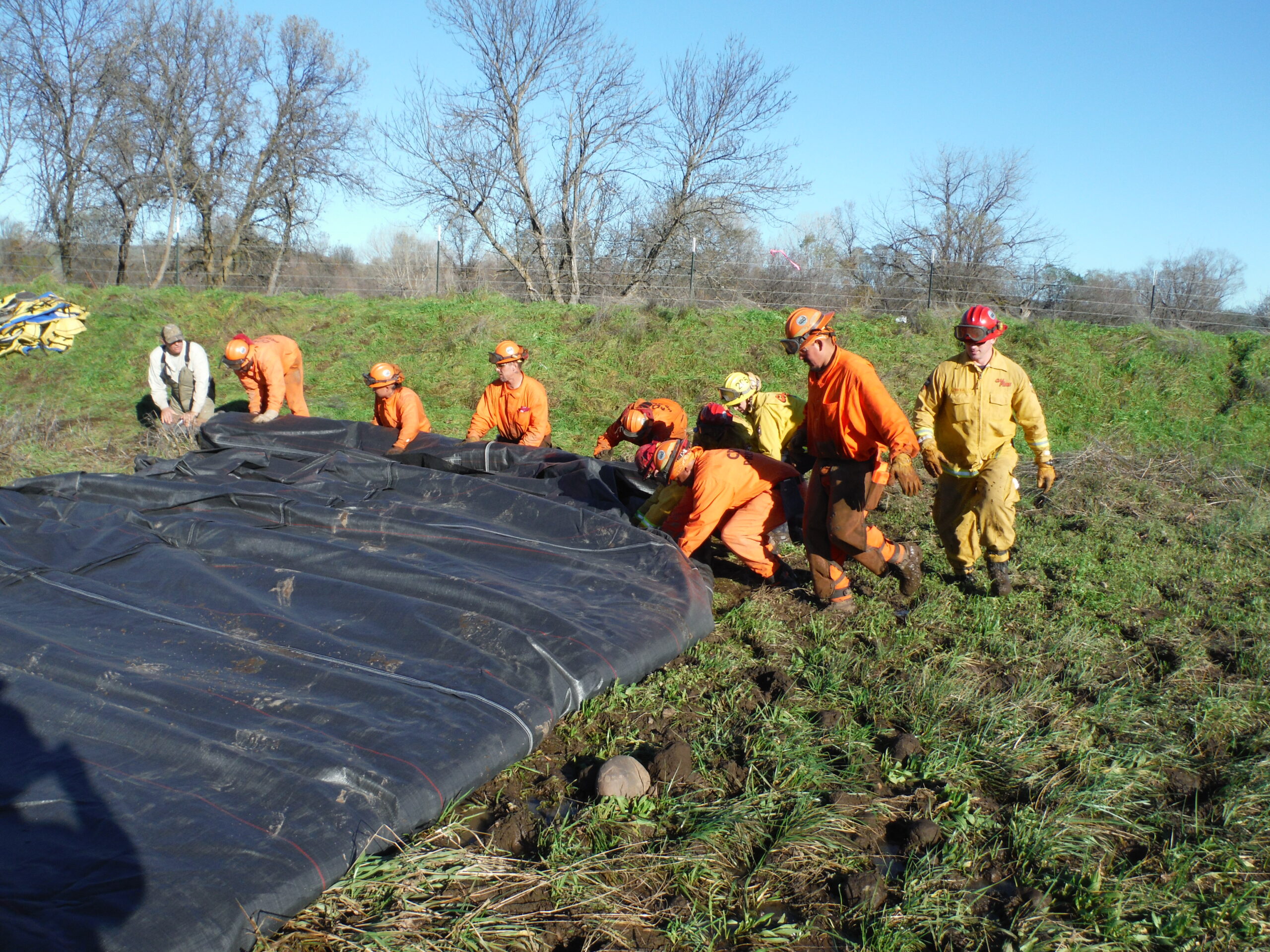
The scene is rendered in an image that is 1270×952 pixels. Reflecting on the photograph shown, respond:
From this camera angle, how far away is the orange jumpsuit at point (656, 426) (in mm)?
5762

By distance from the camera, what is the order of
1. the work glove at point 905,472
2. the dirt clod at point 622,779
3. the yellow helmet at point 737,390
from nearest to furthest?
1. the dirt clod at point 622,779
2. the work glove at point 905,472
3. the yellow helmet at point 737,390

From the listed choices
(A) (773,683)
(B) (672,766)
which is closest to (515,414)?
(A) (773,683)

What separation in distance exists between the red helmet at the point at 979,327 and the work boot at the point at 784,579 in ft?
5.40

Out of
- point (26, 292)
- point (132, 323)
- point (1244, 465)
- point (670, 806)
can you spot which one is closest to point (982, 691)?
point (670, 806)

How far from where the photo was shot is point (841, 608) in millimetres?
4457

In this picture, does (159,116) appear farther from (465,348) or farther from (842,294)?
(842,294)

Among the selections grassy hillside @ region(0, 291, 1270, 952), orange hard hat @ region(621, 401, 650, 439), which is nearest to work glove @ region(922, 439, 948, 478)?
grassy hillside @ region(0, 291, 1270, 952)

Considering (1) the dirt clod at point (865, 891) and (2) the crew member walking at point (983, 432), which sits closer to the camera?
(1) the dirt clod at point (865, 891)

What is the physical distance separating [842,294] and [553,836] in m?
13.2

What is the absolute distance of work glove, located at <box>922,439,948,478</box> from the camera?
4.64 m

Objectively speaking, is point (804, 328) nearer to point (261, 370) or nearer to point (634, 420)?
point (634, 420)

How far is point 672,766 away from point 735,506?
2.12m

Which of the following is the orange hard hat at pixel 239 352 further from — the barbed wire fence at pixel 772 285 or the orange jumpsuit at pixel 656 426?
the barbed wire fence at pixel 772 285

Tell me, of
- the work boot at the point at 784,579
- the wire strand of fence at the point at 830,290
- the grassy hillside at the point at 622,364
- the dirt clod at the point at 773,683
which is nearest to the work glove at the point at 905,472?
the work boot at the point at 784,579
